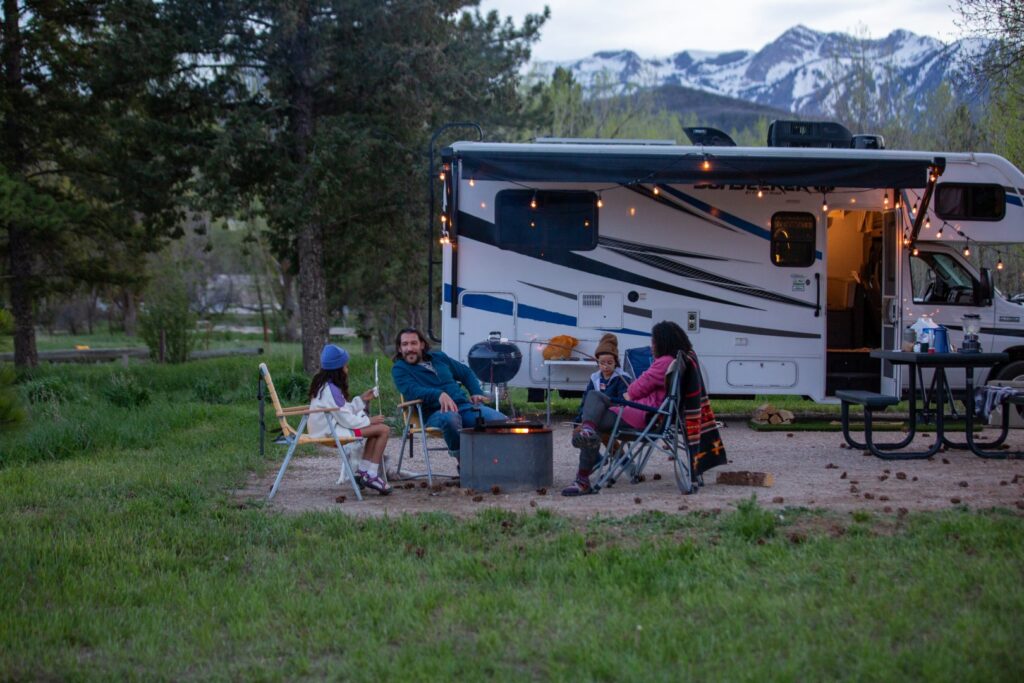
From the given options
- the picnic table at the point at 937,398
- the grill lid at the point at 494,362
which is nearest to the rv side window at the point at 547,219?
the grill lid at the point at 494,362

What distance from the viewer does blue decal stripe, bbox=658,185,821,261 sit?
11.5 meters

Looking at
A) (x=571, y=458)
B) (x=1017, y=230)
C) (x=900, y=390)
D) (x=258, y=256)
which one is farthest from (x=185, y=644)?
(x=258, y=256)

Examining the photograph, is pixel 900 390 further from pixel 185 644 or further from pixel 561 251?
pixel 185 644

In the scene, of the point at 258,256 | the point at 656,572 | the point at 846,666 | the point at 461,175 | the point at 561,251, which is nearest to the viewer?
the point at 846,666

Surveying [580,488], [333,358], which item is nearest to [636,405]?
[580,488]

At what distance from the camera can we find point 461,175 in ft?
35.2

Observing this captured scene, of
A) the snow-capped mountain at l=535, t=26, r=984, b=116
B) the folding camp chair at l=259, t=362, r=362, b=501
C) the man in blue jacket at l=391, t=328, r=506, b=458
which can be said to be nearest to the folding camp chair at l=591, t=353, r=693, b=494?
the man in blue jacket at l=391, t=328, r=506, b=458

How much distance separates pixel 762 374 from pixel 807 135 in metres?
2.56

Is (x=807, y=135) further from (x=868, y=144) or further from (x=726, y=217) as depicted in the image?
(x=726, y=217)

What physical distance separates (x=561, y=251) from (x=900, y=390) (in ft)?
12.4

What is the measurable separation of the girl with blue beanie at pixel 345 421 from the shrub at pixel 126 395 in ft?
20.7

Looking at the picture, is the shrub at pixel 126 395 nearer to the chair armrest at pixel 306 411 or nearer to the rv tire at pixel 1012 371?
the chair armrest at pixel 306 411

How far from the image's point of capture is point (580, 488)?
24.2 feet

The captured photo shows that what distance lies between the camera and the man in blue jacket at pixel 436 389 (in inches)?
313
